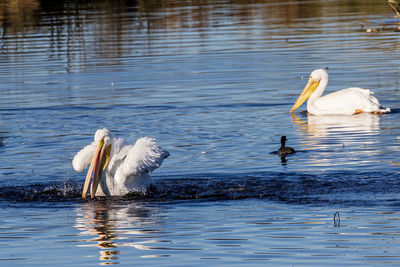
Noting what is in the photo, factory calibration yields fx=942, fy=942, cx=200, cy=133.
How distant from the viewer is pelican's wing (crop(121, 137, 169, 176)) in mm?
9775

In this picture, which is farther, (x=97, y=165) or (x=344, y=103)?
(x=344, y=103)

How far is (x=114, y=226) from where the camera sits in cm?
882

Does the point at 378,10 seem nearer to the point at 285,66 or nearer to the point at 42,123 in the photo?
the point at 285,66

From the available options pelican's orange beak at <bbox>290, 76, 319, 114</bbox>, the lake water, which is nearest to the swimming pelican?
the lake water

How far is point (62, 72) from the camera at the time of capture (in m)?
21.7

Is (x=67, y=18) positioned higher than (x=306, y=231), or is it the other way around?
(x=67, y=18)

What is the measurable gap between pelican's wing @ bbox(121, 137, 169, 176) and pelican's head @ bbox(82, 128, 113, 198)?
1.07ft

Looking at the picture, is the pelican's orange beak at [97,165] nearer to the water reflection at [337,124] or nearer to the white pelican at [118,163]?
the white pelican at [118,163]

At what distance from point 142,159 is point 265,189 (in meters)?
1.36

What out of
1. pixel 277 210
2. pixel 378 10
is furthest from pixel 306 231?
pixel 378 10

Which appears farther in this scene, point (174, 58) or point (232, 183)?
point (174, 58)

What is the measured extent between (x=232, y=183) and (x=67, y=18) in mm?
25194

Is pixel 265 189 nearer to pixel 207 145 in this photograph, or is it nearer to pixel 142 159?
pixel 142 159

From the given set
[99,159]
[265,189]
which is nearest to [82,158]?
[99,159]
